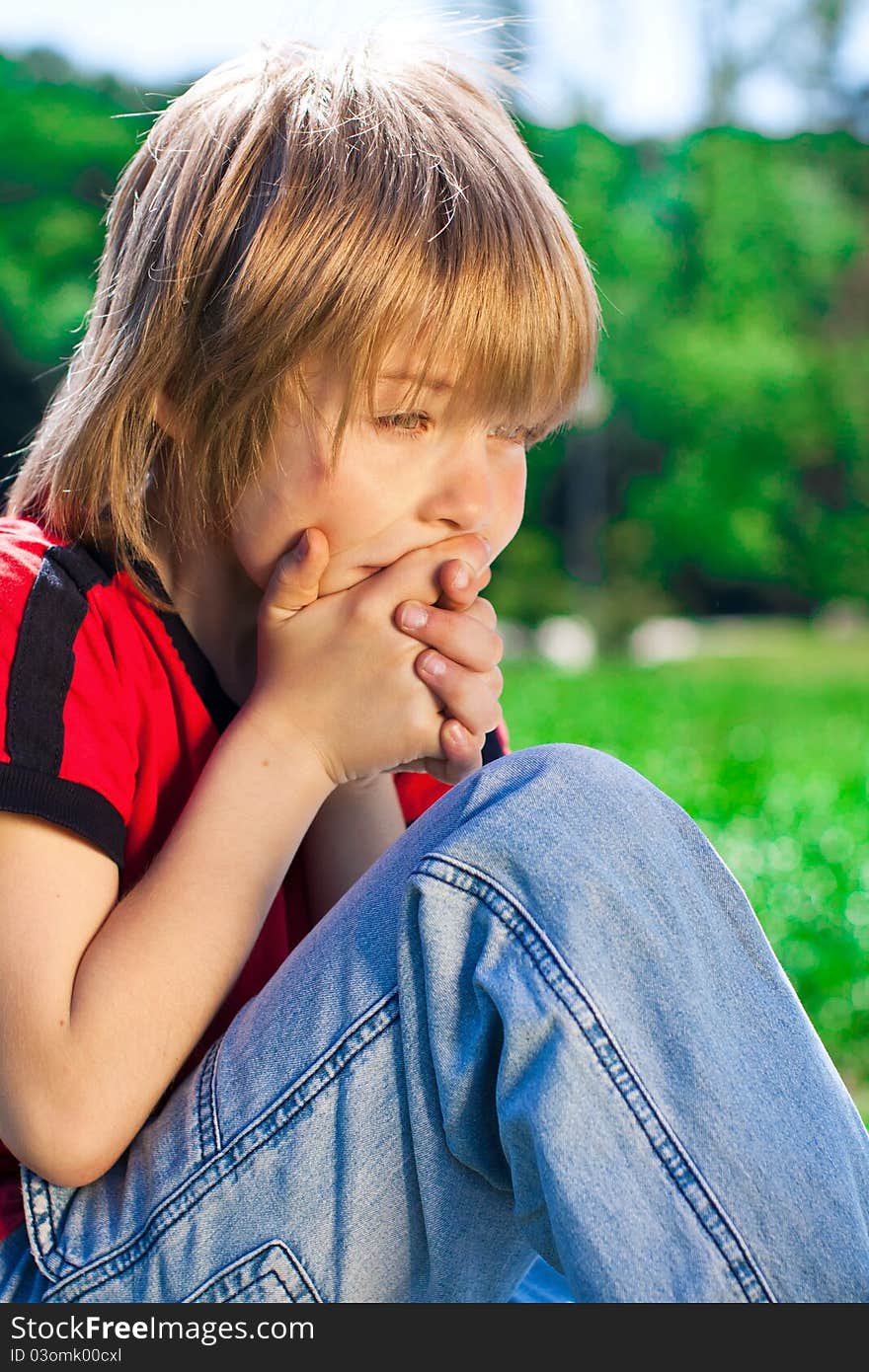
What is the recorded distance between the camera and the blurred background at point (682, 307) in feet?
55.7

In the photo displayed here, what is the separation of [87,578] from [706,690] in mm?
9630

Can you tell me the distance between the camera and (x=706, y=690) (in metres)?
10.8

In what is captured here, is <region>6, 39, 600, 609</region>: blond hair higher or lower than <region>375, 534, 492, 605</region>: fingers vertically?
higher

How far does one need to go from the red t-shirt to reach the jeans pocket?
0.26 meters

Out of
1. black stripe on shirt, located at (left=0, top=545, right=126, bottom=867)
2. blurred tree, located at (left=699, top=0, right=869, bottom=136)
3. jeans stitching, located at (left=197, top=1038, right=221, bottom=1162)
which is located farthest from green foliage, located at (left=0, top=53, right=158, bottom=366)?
jeans stitching, located at (left=197, top=1038, right=221, bottom=1162)

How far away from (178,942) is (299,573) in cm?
39

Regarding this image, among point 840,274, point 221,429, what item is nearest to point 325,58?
point 221,429

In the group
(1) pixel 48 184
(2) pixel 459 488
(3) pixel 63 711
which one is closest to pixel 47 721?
(3) pixel 63 711

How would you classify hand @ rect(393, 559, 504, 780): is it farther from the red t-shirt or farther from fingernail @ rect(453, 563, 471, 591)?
the red t-shirt

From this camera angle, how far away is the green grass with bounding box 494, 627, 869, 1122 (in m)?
3.33

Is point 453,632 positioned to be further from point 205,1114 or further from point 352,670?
point 205,1114

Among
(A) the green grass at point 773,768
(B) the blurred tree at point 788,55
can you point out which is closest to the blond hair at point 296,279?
(A) the green grass at point 773,768

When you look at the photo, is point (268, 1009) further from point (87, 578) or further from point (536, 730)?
point (536, 730)

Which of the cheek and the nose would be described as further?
the cheek
